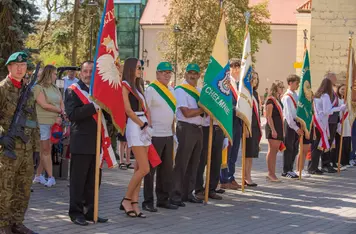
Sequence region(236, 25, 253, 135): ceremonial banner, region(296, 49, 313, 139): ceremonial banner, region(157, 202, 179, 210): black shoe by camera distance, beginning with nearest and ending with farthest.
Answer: region(157, 202, 179, 210): black shoe, region(236, 25, 253, 135): ceremonial banner, region(296, 49, 313, 139): ceremonial banner

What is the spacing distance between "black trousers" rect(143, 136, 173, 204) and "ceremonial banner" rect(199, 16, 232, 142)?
963 millimetres

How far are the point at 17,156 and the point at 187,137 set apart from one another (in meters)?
3.25

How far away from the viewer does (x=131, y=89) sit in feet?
29.0

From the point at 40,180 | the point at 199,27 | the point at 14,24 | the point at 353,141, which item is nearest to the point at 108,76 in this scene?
the point at 14,24

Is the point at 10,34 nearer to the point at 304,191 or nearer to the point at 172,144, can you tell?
the point at 172,144

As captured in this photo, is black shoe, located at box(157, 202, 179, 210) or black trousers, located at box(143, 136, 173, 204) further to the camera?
black shoe, located at box(157, 202, 179, 210)

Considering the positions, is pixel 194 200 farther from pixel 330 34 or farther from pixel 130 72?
pixel 330 34

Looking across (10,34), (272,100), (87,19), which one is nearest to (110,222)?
(10,34)

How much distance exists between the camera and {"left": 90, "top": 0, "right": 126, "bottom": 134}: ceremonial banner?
8.30 meters

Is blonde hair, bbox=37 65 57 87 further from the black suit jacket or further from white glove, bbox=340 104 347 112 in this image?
white glove, bbox=340 104 347 112

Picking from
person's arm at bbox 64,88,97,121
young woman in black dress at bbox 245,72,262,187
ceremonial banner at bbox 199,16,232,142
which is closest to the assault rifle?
person's arm at bbox 64,88,97,121

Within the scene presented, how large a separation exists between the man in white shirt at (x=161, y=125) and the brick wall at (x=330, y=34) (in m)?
20.8

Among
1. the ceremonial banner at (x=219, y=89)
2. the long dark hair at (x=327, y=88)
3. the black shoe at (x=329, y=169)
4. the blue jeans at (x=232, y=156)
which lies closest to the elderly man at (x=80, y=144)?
the ceremonial banner at (x=219, y=89)

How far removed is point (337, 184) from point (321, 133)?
165cm
